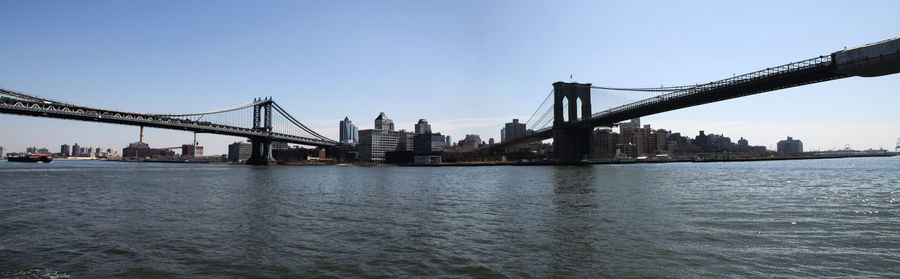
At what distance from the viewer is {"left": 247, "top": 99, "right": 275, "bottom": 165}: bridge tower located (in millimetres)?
108125

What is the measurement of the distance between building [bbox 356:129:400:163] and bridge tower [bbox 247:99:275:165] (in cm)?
6418

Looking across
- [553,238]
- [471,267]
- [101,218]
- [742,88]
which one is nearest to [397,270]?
[471,267]

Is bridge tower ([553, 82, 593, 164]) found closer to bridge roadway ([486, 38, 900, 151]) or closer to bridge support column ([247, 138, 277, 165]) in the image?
bridge roadway ([486, 38, 900, 151])

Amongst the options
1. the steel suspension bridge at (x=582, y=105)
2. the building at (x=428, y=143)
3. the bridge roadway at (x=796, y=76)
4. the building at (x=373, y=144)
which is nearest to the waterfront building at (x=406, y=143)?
the building at (x=373, y=144)

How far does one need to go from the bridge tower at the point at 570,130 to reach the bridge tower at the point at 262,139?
225 feet

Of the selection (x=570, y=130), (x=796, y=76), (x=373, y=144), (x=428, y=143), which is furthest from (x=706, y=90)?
(x=373, y=144)

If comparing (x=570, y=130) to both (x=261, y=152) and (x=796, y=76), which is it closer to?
(x=796, y=76)

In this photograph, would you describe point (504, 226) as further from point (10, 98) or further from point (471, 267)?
point (10, 98)

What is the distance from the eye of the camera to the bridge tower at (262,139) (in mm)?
108125

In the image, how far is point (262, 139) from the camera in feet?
353

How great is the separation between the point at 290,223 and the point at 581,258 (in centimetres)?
917

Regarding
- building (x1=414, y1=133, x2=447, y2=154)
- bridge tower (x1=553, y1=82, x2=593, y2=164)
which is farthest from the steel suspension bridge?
building (x1=414, y1=133, x2=447, y2=154)

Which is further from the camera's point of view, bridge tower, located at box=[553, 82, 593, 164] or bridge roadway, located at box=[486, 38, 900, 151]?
bridge tower, located at box=[553, 82, 593, 164]

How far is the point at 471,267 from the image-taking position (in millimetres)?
Answer: 8250
